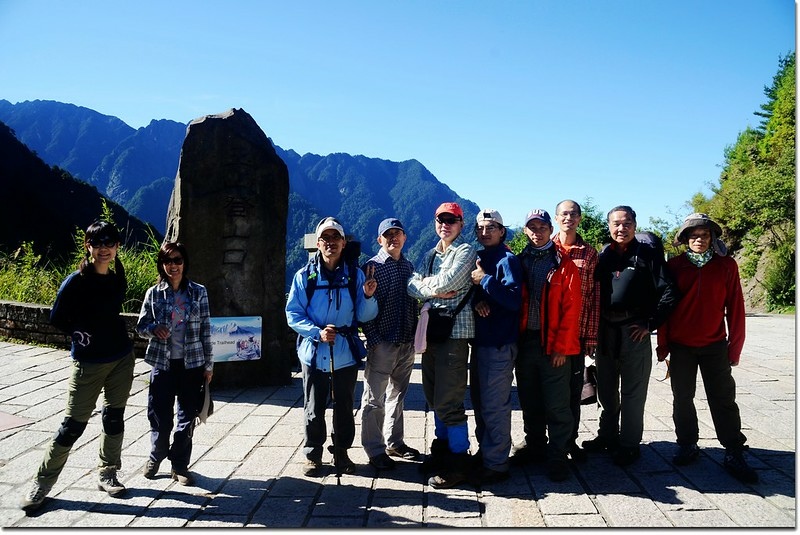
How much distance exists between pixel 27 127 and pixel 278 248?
157407 mm

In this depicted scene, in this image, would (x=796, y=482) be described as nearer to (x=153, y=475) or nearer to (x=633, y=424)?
(x=633, y=424)

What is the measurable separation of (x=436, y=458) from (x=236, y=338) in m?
3.09

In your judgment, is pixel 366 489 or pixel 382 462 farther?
pixel 382 462

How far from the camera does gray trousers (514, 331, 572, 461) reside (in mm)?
3609

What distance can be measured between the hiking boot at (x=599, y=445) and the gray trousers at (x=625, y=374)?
75 millimetres

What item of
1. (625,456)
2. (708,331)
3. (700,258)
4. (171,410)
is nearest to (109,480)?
(171,410)

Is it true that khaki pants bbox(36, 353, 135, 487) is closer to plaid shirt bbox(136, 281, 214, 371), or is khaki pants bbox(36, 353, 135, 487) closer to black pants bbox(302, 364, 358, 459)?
plaid shirt bbox(136, 281, 214, 371)

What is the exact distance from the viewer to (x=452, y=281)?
11.1 ft

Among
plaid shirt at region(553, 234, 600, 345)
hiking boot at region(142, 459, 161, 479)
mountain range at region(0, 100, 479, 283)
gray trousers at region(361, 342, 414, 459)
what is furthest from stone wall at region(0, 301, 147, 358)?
mountain range at region(0, 100, 479, 283)

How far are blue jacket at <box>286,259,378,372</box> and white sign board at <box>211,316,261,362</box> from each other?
2515 mm

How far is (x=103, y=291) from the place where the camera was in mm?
3209

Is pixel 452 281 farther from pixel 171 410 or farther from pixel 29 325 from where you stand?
pixel 29 325

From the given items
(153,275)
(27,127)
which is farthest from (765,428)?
(27,127)

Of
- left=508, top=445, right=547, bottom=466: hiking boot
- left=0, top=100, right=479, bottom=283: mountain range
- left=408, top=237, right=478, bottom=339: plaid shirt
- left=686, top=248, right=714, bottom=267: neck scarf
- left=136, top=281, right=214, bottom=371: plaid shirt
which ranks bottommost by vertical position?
left=508, top=445, right=547, bottom=466: hiking boot
